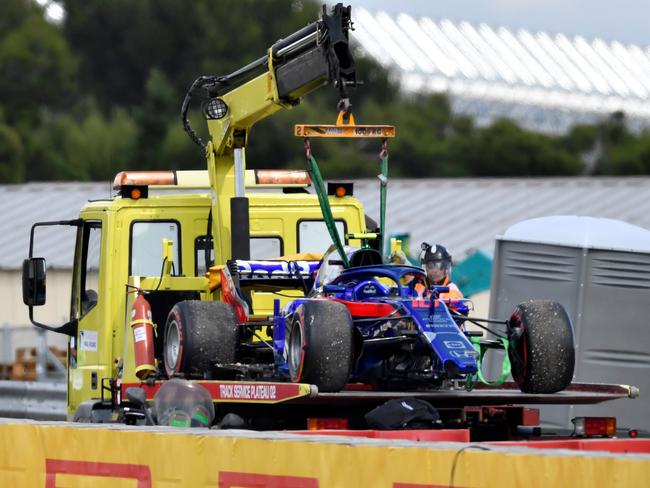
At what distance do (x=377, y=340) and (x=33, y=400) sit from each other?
33.9 feet

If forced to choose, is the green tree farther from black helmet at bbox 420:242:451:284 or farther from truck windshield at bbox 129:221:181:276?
black helmet at bbox 420:242:451:284

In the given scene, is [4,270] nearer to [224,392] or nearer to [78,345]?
[78,345]

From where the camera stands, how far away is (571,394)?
10672 mm

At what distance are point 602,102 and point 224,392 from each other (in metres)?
53.7

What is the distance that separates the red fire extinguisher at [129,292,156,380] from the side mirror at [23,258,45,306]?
1.32 meters

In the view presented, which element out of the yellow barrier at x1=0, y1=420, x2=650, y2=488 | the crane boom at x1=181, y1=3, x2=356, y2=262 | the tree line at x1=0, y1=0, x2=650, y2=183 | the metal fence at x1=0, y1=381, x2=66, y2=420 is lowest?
the metal fence at x1=0, y1=381, x2=66, y2=420

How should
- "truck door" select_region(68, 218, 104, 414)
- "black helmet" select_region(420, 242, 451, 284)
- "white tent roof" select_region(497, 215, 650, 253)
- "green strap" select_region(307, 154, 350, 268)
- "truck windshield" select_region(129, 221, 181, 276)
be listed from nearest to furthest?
"green strap" select_region(307, 154, 350, 268) < "black helmet" select_region(420, 242, 451, 284) < "truck door" select_region(68, 218, 104, 414) < "truck windshield" select_region(129, 221, 181, 276) < "white tent roof" select_region(497, 215, 650, 253)

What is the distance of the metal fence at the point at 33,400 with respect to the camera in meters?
19.3

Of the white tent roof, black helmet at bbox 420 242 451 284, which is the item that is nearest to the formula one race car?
black helmet at bbox 420 242 451 284

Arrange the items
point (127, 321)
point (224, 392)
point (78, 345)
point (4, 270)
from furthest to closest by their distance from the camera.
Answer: point (4, 270), point (78, 345), point (127, 321), point (224, 392)

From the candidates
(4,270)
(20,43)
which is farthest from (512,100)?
(4,270)

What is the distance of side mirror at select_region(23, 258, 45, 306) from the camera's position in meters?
13.2

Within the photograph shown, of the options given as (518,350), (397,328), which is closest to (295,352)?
(397,328)

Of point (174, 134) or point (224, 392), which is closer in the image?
point (224, 392)
